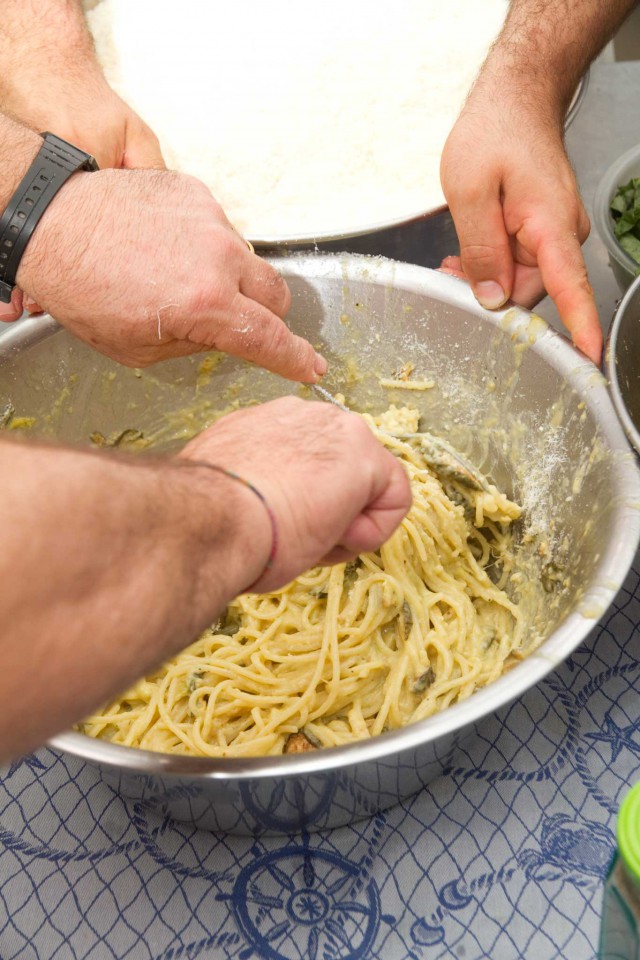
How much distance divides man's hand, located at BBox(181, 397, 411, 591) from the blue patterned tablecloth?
70 centimetres

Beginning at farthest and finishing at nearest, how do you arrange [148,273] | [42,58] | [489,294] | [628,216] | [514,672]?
[628,216] < [42,58] < [489,294] < [148,273] < [514,672]

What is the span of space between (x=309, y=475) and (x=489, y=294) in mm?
857

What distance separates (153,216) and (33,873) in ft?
4.28

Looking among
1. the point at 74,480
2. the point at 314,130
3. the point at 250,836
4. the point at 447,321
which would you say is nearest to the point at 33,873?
the point at 250,836

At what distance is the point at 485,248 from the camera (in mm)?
1655

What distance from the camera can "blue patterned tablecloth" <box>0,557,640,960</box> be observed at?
1.44m

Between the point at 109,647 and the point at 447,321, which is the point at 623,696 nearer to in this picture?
the point at 447,321

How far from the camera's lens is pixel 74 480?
2.78 ft

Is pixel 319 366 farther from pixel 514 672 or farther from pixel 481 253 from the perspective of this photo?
pixel 514 672

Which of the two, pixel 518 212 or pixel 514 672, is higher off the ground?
pixel 518 212

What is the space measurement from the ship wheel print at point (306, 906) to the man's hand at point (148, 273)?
3.27 ft

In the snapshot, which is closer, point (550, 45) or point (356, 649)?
point (356, 649)

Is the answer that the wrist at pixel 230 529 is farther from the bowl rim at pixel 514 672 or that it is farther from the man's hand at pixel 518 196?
the man's hand at pixel 518 196

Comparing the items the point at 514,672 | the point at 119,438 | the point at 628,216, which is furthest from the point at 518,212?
the point at 119,438
